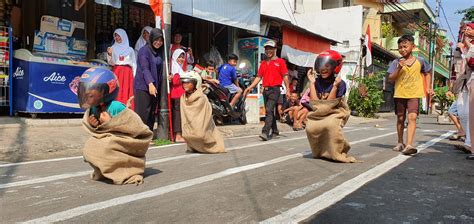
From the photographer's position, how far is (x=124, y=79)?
909 cm

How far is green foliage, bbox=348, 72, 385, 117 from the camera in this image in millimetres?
18781

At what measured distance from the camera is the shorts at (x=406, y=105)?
6.69 metres

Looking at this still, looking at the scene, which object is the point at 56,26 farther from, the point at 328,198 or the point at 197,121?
the point at 328,198

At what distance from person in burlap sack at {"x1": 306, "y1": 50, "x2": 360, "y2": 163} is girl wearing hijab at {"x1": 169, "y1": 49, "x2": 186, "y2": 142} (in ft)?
9.59

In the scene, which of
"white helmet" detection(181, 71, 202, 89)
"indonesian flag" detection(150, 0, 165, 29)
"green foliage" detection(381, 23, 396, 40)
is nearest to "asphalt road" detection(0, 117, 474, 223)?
"white helmet" detection(181, 71, 202, 89)

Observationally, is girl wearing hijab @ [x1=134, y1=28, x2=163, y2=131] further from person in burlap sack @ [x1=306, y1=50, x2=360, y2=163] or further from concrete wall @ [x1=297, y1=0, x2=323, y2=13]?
concrete wall @ [x1=297, y1=0, x2=323, y2=13]

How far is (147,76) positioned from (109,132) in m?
3.07

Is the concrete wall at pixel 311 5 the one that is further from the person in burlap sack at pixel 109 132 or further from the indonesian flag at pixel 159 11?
the person in burlap sack at pixel 109 132

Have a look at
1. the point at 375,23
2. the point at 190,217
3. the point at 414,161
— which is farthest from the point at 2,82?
the point at 375,23

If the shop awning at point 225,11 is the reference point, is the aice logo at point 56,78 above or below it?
below

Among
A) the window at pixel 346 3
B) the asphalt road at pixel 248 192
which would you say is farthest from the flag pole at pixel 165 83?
the window at pixel 346 3

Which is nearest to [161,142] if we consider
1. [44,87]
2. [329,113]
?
[44,87]

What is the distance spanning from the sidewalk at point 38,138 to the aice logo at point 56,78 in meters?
0.78

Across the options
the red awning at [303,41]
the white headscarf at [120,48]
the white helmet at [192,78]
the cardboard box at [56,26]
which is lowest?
the white helmet at [192,78]
